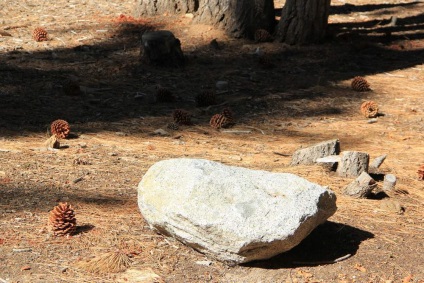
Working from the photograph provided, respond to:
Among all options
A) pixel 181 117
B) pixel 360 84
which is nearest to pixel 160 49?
pixel 181 117

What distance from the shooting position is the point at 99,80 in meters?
8.34

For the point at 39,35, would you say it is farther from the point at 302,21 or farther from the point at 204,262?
the point at 204,262

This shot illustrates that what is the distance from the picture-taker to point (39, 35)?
9.50 m

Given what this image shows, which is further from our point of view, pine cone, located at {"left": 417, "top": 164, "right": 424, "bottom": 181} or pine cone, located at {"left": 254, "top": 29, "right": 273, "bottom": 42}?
pine cone, located at {"left": 254, "top": 29, "right": 273, "bottom": 42}

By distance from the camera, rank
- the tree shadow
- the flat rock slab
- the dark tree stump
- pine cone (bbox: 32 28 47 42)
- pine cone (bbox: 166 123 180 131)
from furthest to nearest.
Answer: the tree shadow
pine cone (bbox: 32 28 47 42)
the dark tree stump
pine cone (bbox: 166 123 180 131)
the flat rock slab

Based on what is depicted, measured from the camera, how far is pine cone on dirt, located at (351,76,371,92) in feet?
28.0

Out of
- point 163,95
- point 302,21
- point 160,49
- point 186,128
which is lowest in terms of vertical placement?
point 186,128

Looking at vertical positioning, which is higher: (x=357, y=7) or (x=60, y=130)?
(x=357, y=7)


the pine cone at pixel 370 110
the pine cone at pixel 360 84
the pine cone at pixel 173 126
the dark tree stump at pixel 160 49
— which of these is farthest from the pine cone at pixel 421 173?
the dark tree stump at pixel 160 49

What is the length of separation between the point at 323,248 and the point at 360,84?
455cm

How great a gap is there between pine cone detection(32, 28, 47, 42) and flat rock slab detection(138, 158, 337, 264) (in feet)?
19.0

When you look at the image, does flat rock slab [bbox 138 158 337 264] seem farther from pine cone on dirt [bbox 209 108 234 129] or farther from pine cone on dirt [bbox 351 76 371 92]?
pine cone on dirt [bbox 351 76 371 92]

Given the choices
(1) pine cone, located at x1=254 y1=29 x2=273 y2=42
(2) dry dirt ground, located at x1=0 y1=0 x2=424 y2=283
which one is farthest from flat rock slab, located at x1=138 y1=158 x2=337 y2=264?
(1) pine cone, located at x1=254 y1=29 x2=273 y2=42

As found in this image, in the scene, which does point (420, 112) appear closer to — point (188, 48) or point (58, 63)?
point (188, 48)
